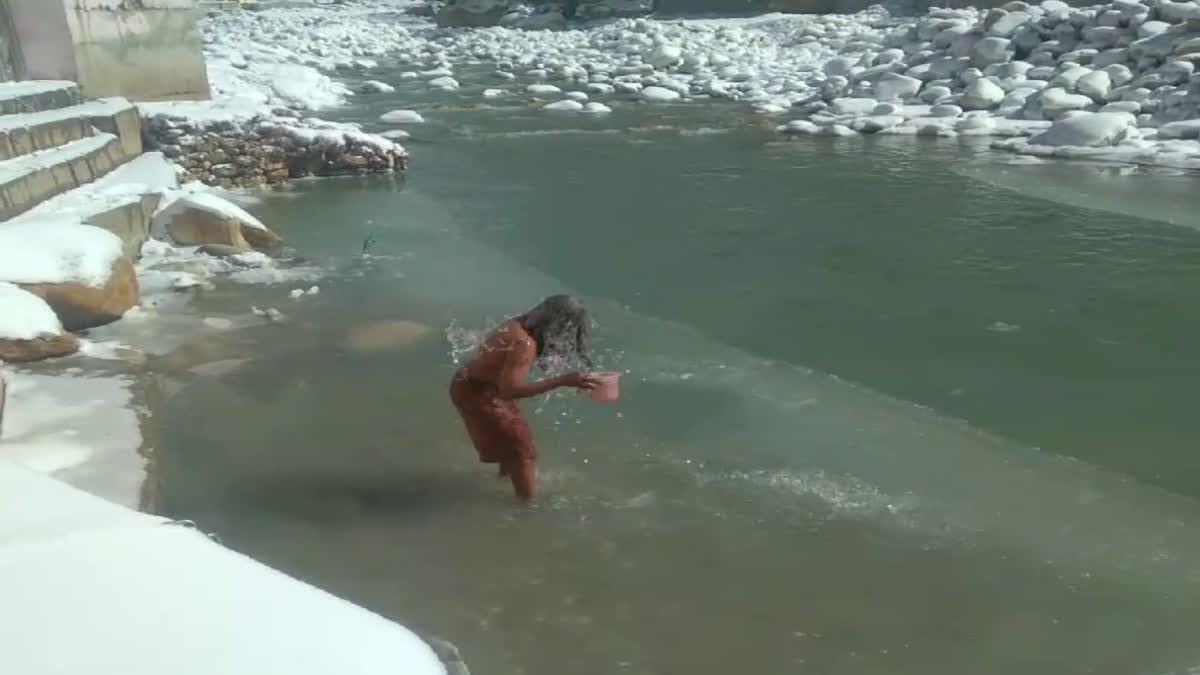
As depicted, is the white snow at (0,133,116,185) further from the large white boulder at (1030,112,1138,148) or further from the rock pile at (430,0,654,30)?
the rock pile at (430,0,654,30)

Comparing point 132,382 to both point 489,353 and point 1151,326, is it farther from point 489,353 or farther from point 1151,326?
point 1151,326

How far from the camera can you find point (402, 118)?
1555 centimetres

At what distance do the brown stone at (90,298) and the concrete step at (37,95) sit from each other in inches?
117

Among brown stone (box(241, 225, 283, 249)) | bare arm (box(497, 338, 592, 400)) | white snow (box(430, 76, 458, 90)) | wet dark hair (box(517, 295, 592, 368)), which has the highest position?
wet dark hair (box(517, 295, 592, 368))

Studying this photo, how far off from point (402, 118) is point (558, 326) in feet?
39.9

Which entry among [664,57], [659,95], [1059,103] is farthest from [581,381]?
[664,57]

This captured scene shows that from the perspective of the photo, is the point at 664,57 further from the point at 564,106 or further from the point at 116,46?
the point at 116,46

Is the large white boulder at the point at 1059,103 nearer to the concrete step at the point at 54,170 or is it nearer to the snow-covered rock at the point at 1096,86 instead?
the snow-covered rock at the point at 1096,86

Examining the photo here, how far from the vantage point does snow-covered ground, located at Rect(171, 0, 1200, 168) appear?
12.8 m

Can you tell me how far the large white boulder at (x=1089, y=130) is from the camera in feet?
38.8

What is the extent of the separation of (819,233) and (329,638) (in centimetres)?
709

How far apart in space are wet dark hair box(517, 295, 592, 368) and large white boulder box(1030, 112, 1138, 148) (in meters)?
9.52

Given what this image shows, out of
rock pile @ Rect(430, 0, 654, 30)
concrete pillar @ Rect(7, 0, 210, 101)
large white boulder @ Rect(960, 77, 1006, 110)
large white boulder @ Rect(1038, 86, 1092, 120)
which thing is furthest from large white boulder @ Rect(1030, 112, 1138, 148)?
rock pile @ Rect(430, 0, 654, 30)

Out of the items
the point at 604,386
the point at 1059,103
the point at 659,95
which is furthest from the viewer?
the point at 659,95
